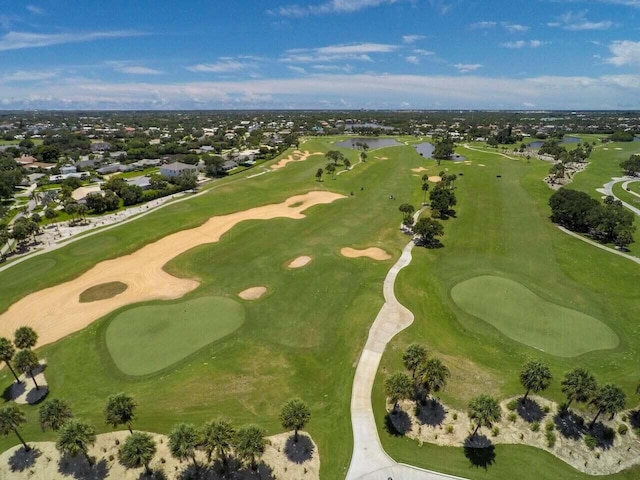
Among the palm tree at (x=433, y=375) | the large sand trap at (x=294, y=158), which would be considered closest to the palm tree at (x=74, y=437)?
the palm tree at (x=433, y=375)

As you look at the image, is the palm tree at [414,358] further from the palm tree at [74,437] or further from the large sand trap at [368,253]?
the large sand trap at [368,253]

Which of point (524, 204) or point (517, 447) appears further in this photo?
point (524, 204)

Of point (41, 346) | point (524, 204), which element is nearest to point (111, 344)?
point (41, 346)

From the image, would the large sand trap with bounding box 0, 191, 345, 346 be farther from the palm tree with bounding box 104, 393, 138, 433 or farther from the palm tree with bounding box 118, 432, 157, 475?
the palm tree with bounding box 118, 432, 157, 475

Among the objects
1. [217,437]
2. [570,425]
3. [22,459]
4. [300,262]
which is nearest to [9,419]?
[22,459]

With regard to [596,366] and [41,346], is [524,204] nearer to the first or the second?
[596,366]

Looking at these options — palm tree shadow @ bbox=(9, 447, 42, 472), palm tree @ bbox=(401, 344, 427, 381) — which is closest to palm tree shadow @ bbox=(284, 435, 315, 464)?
palm tree @ bbox=(401, 344, 427, 381)

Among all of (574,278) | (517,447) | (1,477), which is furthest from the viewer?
(574,278)
